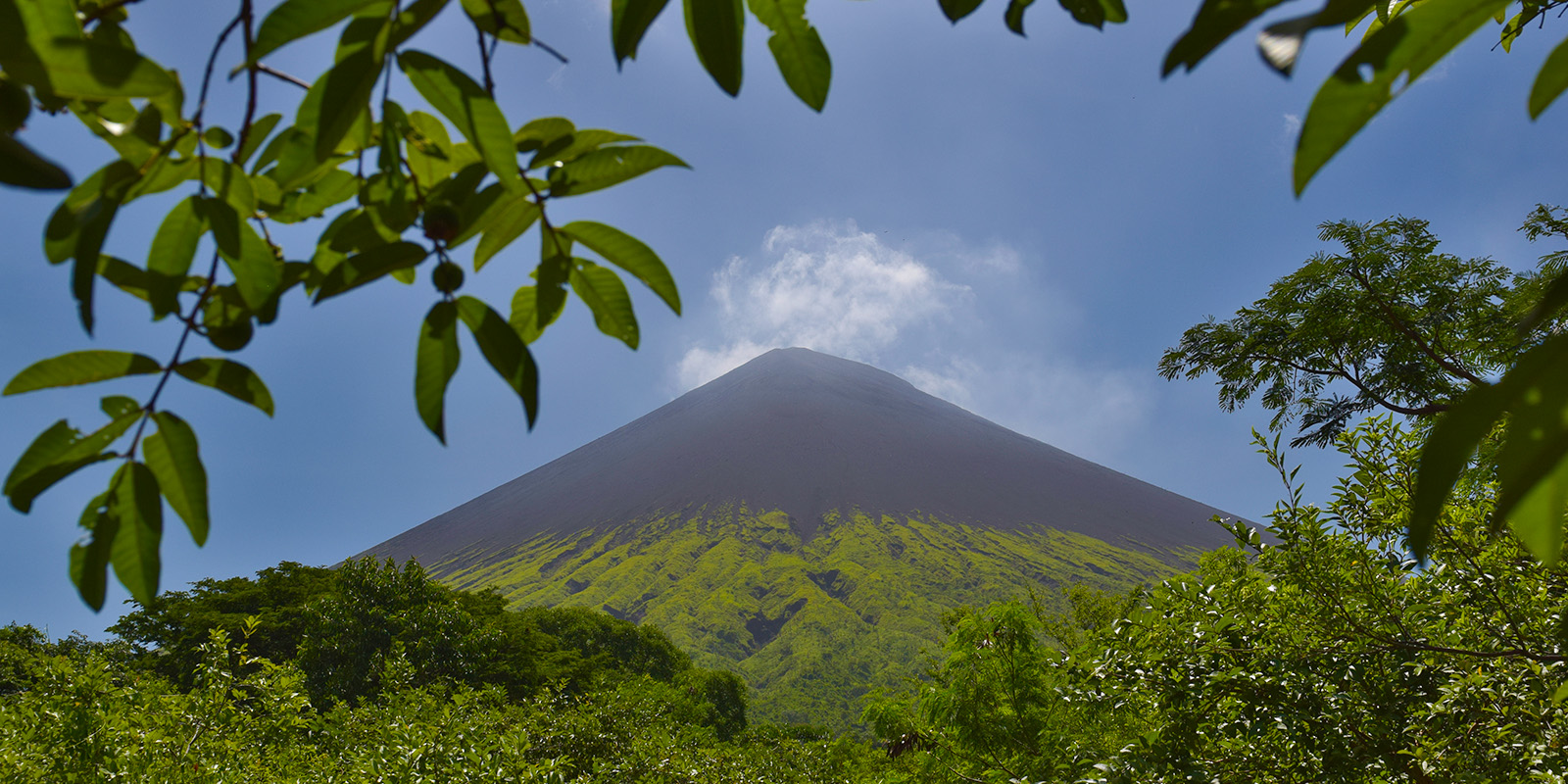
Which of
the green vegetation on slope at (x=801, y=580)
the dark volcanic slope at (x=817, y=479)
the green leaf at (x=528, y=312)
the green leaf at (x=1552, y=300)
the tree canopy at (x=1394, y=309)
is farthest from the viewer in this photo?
the dark volcanic slope at (x=817, y=479)

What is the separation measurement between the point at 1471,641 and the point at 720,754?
6.65 meters

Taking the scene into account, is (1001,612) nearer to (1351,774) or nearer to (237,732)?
(1351,774)

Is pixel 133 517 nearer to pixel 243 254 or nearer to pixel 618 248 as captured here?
pixel 243 254

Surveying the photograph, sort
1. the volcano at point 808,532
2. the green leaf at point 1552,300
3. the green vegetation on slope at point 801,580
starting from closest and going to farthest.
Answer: the green leaf at point 1552,300 → the green vegetation on slope at point 801,580 → the volcano at point 808,532

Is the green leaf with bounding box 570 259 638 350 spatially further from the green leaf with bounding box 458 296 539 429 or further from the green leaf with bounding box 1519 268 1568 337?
the green leaf with bounding box 1519 268 1568 337

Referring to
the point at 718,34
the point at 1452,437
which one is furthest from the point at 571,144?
the point at 1452,437

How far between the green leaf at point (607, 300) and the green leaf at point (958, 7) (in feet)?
0.98

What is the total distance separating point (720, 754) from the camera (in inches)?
290

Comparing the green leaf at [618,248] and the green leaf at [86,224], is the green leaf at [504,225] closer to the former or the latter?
the green leaf at [618,248]

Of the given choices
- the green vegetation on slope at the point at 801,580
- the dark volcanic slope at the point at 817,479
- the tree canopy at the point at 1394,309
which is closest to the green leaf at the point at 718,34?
the tree canopy at the point at 1394,309

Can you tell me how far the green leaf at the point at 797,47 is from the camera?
464mm

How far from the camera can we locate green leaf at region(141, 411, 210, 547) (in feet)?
1.48

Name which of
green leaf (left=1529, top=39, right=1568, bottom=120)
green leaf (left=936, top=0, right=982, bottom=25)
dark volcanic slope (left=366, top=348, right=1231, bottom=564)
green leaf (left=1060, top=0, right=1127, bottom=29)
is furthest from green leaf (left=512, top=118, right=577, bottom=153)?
dark volcanic slope (left=366, top=348, right=1231, bottom=564)

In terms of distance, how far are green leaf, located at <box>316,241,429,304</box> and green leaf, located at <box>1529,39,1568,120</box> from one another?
0.54 m
